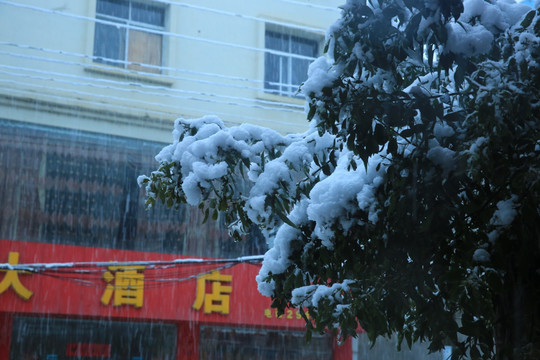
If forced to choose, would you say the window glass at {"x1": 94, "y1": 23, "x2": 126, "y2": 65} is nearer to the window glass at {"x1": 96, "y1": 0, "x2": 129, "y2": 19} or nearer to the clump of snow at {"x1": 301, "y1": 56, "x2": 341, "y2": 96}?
the window glass at {"x1": 96, "y1": 0, "x2": 129, "y2": 19}

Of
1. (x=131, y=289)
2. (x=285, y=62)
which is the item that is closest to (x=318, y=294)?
(x=131, y=289)

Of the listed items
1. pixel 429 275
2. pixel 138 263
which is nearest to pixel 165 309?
pixel 138 263

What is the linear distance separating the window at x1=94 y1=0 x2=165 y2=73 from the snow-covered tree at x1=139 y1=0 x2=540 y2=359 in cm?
856

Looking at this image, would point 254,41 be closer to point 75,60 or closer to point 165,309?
point 75,60

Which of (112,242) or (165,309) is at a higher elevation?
(112,242)

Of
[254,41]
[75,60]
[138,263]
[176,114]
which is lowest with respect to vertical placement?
[138,263]

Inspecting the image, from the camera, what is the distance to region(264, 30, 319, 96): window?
13.2m

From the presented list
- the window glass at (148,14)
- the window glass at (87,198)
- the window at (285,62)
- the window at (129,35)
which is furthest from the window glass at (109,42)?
the window at (285,62)

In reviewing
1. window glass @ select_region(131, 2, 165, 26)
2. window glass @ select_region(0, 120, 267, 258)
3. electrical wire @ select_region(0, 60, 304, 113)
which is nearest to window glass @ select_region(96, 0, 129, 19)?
window glass @ select_region(131, 2, 165, 26)

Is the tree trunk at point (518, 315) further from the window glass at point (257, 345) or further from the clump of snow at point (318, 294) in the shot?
the window glass at point (257, 345)

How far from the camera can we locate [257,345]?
1214 cm

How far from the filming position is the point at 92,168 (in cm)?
1151

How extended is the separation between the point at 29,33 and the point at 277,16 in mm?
4608

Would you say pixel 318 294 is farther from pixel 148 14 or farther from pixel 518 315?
pixel 148 14
